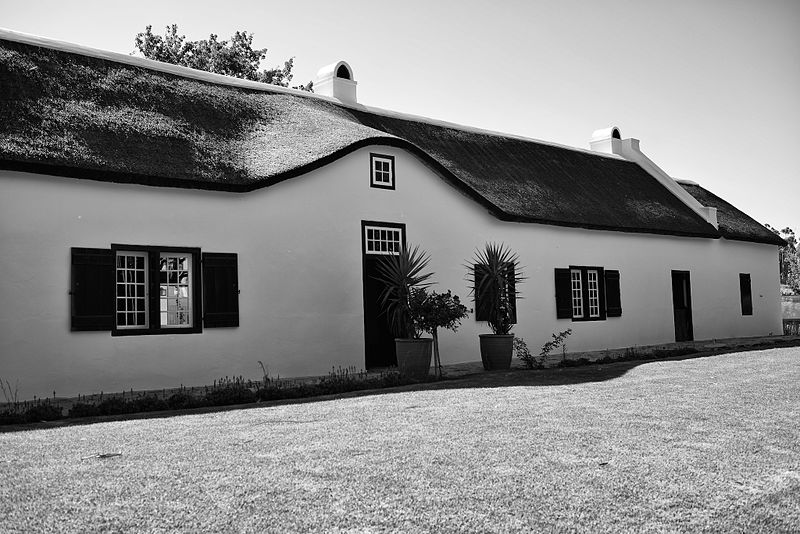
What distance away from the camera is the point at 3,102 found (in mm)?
10867

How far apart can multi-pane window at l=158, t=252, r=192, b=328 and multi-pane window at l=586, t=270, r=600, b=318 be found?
10.2m

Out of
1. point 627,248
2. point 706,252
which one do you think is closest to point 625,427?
point 627,248

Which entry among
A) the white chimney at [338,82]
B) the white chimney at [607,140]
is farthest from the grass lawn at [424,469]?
the white chimney at [607,140]

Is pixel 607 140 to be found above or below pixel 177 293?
above

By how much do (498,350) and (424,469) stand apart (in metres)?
8.62

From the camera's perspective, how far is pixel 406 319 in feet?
42.0

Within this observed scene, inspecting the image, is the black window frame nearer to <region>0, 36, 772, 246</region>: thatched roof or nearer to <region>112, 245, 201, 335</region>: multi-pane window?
<region>0, 36, 772, 246</region>: thatched roof

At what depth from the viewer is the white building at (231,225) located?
1047 cm

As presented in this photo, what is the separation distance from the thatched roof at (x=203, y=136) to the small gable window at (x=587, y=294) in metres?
1.16

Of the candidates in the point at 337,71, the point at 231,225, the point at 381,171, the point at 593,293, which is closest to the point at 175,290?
the point at 231,225

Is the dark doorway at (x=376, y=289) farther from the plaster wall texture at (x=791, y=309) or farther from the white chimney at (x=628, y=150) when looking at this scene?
the plaster wall texture at (x=791, y=309)

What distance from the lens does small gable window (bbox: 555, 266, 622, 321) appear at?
17.6 metres

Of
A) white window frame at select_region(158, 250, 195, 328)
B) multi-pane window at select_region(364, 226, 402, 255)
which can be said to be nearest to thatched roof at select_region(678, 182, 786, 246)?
multi-pane window at select_region(364, 226, 402, 255)

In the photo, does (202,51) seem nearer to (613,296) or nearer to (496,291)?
(613,296)
